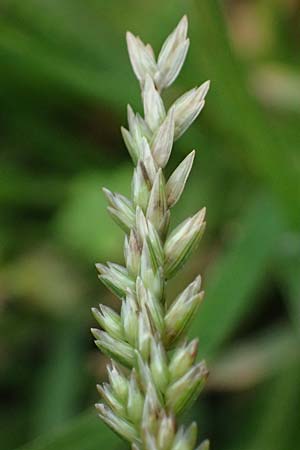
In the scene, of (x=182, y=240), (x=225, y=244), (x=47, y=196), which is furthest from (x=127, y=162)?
(x=182, y=240)

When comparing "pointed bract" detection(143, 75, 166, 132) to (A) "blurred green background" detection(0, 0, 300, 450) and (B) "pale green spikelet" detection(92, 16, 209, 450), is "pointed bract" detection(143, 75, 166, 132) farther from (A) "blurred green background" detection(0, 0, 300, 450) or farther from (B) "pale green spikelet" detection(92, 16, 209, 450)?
(A) "blurred green background" detection(0, 0, 300, 450)

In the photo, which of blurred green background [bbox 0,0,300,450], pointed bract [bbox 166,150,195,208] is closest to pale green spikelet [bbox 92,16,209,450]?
pointed bract [bbox 166,150,195,208]

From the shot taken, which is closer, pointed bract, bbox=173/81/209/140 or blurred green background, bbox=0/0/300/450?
pointed bract, bbox=173/81/209/140

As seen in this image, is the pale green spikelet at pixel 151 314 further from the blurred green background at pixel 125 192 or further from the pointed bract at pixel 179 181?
the blurred green background at pixel 125 192

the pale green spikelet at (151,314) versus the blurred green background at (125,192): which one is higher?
the blurred green background at (125,192)

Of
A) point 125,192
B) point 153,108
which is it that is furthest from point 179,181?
point 125,192

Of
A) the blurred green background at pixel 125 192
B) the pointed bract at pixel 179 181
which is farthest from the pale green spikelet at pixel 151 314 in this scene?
the blurred green background at pixel 125 192
